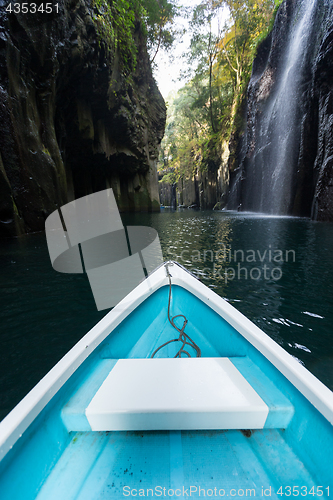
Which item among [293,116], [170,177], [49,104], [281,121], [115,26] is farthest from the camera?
[170,177]

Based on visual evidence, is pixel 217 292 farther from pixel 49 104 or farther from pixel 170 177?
pixel 170 177

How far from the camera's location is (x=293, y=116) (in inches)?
498

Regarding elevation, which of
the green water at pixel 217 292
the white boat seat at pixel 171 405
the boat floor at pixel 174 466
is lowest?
the green water at pixel 217 292

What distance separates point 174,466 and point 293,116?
16.3m

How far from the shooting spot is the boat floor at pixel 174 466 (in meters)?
0.83

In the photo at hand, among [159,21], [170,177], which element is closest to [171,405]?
[159,21]


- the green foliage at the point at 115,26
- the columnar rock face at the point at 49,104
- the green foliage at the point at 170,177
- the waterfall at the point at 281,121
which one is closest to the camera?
the columnar rock face at the point at 49,104

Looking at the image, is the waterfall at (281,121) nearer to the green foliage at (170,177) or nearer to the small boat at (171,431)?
the small boat at (171,431)

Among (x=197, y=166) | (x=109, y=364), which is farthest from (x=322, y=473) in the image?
(x=197, y=166)

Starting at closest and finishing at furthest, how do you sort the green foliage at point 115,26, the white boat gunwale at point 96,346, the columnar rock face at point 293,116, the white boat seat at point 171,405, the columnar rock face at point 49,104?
1. the white boat gunwale at point 96,346
2. the white boat seat at point 171,405
3. the columnar rock face at point 49,104
4. the green foliage at point 115,26
5. the columnar rock face at point 293,116

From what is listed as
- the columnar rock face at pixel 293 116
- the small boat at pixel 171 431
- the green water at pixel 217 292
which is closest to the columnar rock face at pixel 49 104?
the green water at pixel 217 292

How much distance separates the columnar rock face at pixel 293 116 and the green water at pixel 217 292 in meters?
6.80

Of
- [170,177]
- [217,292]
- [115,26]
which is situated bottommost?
[217,292]

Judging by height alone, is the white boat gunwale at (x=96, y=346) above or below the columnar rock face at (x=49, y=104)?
below
